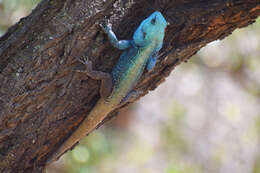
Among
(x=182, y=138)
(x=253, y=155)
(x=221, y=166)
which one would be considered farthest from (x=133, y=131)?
(x=253, y=155)

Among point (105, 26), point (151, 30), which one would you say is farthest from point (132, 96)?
point (105, 26)

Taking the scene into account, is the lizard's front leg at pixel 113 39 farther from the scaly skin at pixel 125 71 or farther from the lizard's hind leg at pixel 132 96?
the lizard's hind leg at pixel 132 96

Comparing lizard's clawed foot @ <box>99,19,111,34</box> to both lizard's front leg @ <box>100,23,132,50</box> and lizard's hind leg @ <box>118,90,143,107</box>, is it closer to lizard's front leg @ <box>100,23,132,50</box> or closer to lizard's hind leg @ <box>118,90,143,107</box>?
lizard's front leg @ <box>100,23,132,50</box>

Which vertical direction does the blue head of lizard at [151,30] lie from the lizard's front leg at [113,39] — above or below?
below

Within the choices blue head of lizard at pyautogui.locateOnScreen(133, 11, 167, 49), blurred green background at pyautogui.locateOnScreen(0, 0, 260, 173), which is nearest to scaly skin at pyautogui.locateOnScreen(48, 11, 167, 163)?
blue head of lizard at pyautogui.locateOnScreen(133, 11, 167, 49)

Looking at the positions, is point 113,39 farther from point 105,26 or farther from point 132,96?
point 132,96

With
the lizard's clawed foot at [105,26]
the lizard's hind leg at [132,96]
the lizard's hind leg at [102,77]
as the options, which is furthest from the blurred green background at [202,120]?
the lizard's clawed foot at [105,26]

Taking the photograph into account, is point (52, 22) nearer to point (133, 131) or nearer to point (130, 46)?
point (130, 46)

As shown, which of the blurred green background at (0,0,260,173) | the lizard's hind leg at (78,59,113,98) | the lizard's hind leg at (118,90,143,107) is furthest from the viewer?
the blurred green background at (0,0,260,173)
